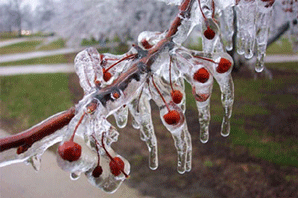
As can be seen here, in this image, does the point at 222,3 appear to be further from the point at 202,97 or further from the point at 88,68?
the point at 88,68

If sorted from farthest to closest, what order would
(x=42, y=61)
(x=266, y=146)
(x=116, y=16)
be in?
(x=42, y=61) → (x=116, y=16) → (x=266, y=146)

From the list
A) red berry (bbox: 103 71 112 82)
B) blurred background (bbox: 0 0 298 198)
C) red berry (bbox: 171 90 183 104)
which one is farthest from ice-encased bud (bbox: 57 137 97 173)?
blurred background (bbox: 0 0 298 198)

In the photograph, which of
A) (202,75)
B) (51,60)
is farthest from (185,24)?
(51,60)

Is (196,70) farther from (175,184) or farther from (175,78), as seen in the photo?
(175,184)

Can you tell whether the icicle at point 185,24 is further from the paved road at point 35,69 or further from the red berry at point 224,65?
the paved road at point 35,69

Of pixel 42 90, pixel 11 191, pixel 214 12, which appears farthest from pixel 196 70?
pixel 42 90

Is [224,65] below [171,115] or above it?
above
